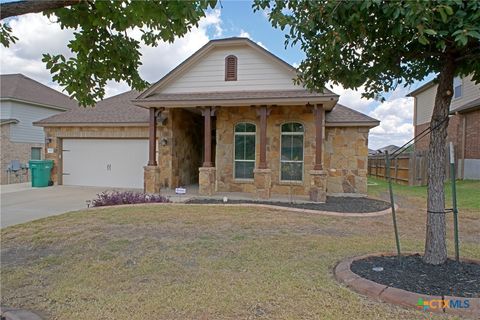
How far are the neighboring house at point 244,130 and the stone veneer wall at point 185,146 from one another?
8 centimetres

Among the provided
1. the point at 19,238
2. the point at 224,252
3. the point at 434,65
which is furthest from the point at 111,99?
the point at 434,65

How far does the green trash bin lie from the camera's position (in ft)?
44.7

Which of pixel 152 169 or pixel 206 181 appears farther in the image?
pixel 152 169

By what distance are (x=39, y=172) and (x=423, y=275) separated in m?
14.5

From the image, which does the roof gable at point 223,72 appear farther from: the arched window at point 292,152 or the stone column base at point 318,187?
the stone column base at point 318,187

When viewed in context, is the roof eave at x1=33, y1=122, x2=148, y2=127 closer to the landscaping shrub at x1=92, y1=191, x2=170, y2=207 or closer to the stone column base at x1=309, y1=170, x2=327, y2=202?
the landscaping shrub at x1=92, y1=191, x2=170, y2=207

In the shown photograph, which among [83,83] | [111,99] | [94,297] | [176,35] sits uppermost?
[111,99]

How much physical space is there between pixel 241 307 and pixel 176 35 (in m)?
3.53

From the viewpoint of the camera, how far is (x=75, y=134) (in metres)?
14.1

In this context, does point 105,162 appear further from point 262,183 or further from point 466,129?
point 466,129

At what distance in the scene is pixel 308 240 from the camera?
228 inches

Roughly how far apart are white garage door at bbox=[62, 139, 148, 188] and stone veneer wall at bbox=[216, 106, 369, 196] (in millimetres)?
3570

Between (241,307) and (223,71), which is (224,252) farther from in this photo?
(223,71)

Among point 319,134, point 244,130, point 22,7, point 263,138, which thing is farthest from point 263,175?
point 22,7
